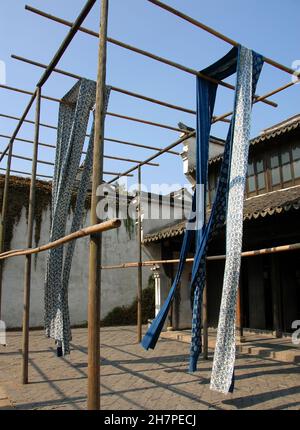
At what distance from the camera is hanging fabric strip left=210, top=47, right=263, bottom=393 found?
3785mm

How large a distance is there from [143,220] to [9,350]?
5.48 metres

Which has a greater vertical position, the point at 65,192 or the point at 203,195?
the point at 65,192

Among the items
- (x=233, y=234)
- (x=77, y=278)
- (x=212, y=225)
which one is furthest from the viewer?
(x=77, y=278)

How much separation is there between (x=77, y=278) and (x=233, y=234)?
9745 mm

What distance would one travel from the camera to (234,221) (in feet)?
13.1

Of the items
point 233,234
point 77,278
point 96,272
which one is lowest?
point 96,272

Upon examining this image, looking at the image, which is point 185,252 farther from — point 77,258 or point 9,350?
point 77,258

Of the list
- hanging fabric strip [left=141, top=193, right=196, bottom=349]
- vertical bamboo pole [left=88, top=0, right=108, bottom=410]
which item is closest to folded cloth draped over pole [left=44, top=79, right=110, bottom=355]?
hanging fabric strip [left=141, top=193, right=196, bottom=349]

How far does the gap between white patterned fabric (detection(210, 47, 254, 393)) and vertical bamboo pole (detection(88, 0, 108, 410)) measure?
1420mm

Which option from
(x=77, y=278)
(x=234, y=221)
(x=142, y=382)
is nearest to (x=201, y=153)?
(x=234, y=221)

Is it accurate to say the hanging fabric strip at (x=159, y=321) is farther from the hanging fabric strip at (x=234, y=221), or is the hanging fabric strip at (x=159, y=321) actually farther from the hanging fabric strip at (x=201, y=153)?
the hanging fabric strip at (x=234, y=221)

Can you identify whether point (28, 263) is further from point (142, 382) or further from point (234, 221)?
point (234, 221)

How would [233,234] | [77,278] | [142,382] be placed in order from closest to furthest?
[233,234] < [142,382] < [77,278]

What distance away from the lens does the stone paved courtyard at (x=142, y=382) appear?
4359 mm
